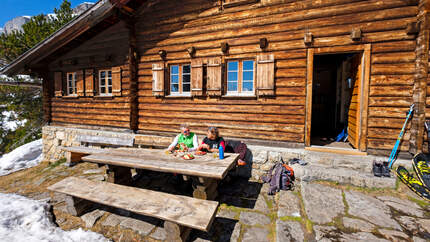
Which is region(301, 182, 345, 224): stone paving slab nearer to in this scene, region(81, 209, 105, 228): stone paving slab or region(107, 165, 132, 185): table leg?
region(81, 209, 105, 228): stone paving slab

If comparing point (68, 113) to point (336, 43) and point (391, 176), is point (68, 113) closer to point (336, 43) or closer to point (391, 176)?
point (336, 43)

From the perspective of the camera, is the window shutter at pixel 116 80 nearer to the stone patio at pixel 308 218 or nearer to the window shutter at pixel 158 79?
the window shutter at pixel 158 79

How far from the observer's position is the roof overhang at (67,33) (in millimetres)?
5703

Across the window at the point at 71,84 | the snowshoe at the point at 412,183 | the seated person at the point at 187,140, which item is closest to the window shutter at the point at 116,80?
the window at the point at 71,84

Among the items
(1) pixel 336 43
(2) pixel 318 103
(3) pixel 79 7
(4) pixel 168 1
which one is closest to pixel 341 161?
(1) pixel 336 43

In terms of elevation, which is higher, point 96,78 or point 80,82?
point 96,78

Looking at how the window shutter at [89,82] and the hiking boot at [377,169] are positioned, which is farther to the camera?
the window shutter at [89,82]

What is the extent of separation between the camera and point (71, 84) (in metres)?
8.39

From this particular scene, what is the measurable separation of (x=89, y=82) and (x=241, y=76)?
618 centimetres

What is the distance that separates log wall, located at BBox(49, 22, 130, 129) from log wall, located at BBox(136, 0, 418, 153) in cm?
76

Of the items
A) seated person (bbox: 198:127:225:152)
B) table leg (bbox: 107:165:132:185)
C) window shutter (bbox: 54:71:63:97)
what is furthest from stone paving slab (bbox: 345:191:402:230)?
window shutter (bbox: 54:71:63:97)

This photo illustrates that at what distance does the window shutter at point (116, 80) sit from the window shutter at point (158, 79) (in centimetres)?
157

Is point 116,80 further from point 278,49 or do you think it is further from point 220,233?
point 220,233

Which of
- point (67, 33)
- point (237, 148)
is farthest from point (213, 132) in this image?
point (67, 33)
